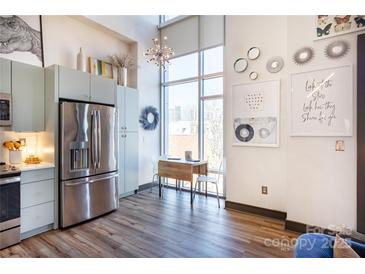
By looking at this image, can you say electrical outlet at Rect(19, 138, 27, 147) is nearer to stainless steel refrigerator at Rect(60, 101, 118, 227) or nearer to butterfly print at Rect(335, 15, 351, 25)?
stainless steel refrigerator at Rect(60, 101, 118, 227)

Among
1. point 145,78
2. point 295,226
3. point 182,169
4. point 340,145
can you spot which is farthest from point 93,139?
point 340,145

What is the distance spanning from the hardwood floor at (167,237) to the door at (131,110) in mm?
1690

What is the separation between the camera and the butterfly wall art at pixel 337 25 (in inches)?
93.7

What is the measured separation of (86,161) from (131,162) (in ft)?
4.38

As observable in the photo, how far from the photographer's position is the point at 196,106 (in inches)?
187

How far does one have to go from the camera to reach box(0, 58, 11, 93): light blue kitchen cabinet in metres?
2.56

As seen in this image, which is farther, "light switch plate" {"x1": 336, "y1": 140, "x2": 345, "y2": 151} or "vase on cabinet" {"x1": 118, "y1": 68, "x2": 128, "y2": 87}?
"vase on cabinet" {"x1": 118, "y1": 68, "x2": 128, "y2": 87}

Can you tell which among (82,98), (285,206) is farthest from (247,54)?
(82,98)

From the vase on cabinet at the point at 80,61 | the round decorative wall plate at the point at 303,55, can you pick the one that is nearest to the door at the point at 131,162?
the vase on cabinet at the point at 80,61

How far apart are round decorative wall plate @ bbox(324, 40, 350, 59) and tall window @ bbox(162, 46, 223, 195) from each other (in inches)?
79.1

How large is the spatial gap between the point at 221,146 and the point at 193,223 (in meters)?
1.88

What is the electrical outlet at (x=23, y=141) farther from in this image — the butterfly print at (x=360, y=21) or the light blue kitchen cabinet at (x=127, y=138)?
the butterfly print at (x=360, y=21)

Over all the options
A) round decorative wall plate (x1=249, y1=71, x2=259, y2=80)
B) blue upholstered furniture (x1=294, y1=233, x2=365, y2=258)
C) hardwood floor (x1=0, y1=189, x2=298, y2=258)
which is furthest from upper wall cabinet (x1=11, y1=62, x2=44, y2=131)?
blue upholstered furniture (x1=294, y1=233, x2=365, y2=258)
